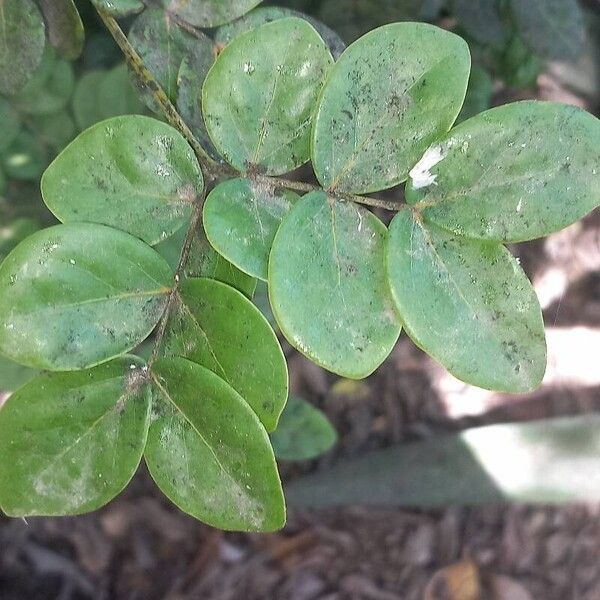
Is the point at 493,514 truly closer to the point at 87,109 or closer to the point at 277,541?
the point at 277,541

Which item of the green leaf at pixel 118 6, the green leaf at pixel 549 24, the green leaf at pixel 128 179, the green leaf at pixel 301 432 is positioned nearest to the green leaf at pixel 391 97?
the green leaf at pixel 128 179

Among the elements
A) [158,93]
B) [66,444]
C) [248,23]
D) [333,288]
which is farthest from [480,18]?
[66,444]

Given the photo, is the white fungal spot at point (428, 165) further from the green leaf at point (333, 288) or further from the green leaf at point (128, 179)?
the green leaf at point (128, 179)

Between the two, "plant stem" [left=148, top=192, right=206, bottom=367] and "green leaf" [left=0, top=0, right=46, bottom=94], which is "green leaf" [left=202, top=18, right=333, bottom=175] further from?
"green leaf" [left=0, top=0, right=46, bottom=94]

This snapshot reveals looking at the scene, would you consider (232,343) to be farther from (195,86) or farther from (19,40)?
(19,40)

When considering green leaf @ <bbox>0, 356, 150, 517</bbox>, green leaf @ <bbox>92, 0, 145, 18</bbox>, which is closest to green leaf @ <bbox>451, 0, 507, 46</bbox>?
green leaf @ <bbox>92, 0, 145, 18</bbox>

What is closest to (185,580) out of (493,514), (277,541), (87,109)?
(277,541)
